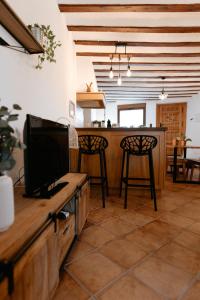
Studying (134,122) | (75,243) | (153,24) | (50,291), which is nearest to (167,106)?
(134,122)

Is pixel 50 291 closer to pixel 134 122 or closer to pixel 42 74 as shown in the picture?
pixel 42 74

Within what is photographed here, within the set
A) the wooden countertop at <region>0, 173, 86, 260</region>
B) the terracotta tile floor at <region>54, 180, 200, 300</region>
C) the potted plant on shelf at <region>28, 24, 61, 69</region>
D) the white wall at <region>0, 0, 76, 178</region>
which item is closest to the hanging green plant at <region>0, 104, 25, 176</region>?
the wooden countertop at <region>0, 173, 86, 260</region>

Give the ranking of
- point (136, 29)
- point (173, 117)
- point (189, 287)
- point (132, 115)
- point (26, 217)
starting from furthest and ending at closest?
point (132, 115) < point (173, 117) < point (136, 29) < point (189, 287) < point (26, 217)

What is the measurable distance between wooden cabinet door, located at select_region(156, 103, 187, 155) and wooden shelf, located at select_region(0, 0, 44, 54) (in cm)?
657

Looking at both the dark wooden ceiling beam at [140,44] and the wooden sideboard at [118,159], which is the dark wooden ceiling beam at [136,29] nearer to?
the dark wooden ceiling beam at [140,44]

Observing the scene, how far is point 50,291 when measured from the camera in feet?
3.39

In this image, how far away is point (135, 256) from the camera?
5.11ft

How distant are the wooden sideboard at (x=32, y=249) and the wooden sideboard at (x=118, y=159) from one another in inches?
70.0

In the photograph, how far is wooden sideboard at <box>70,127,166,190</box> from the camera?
3.01 m

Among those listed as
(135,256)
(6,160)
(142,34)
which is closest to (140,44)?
(142,34)

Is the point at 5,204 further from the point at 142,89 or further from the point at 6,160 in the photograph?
the point at 142,89

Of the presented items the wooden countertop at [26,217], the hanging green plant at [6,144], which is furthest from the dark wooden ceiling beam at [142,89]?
the hanging green plant at [6,144]

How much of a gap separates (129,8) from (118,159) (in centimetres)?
209

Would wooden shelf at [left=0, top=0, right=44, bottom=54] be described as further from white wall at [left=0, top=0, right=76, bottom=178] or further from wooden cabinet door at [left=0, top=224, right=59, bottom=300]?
wooden cabinet door at [left=0, top=224, right=59, bottom=300]
